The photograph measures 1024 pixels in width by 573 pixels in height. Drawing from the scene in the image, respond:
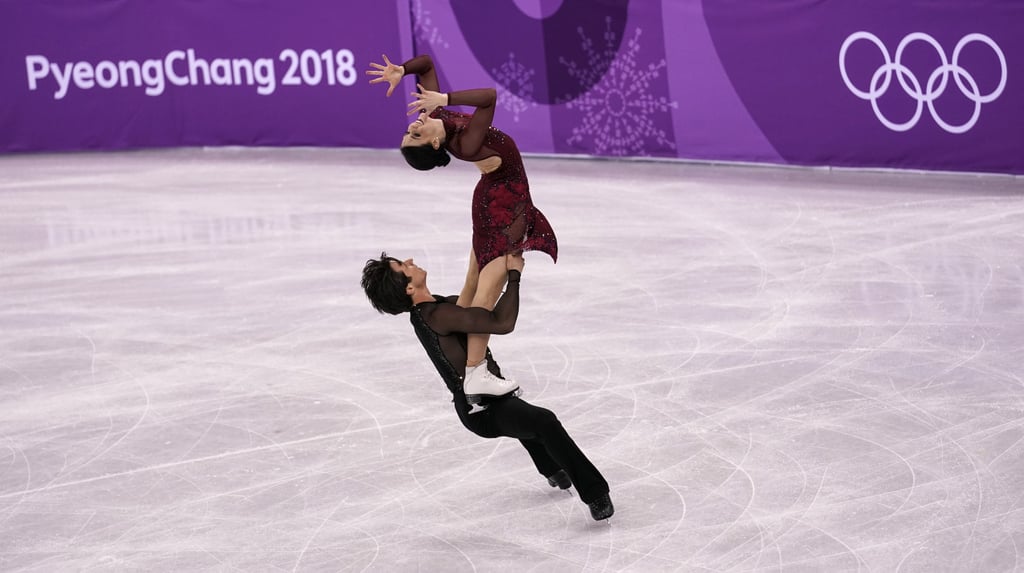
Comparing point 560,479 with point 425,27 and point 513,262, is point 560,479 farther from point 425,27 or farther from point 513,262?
point 425,27

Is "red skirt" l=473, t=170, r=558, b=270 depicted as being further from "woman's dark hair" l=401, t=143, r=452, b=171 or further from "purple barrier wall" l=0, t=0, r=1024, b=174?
"purple barrier wall" l=0, t=0, r=1024, b=174

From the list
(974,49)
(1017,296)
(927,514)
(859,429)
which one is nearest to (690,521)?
(927,514)

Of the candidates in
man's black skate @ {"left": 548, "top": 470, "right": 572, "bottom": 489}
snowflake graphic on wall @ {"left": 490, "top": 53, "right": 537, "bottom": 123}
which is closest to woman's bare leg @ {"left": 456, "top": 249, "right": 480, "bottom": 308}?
man's black skate @ {"left": 548, "top": 470, "right": 572, "bottom": 489}

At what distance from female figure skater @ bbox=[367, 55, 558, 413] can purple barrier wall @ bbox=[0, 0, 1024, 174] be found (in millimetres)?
6666

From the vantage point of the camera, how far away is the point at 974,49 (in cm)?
1027

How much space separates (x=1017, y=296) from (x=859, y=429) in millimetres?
2435

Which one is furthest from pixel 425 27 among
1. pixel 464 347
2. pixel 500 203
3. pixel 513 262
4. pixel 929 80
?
pixel 464 347

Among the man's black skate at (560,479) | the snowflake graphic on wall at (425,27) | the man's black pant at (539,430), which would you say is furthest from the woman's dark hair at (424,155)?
the snowflake graphic on wall at (425,27)

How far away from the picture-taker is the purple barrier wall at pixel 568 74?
10.6m

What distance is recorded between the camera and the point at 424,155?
15.6 feet

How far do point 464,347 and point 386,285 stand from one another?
1.28 feet

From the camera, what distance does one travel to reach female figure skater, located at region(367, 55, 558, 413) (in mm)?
4684

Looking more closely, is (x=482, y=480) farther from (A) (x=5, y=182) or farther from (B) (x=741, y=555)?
(A) (x=5, y=182)

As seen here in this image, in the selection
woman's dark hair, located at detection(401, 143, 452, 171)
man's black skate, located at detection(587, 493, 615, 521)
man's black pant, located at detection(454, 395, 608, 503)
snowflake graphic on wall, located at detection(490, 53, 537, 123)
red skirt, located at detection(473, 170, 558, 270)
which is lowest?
man's black skate, located at detection(587, 493, 615, 521)
